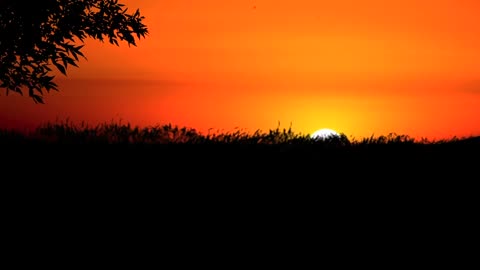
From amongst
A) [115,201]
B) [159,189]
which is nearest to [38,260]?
[115,201]

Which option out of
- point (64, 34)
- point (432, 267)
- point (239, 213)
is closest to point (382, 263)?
point (432, 267)

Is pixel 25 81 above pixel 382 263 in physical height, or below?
above

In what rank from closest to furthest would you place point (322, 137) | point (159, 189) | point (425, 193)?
point (159, 189)
point (425, 193)
point (322, 137)

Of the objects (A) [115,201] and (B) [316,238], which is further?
(A) [115,201]

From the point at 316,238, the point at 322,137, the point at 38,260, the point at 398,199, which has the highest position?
the point at 322,137

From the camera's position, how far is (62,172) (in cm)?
1292

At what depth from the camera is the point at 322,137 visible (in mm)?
16359

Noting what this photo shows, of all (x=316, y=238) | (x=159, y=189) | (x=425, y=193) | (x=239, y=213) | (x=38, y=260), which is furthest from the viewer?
(x=425, y=193)

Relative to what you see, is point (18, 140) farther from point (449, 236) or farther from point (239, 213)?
point (449, 236)

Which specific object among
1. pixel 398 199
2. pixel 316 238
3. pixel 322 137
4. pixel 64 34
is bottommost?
pixel 316 238

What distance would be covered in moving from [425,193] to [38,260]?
24.7ft

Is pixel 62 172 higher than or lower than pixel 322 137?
lower

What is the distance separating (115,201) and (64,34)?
6687mm

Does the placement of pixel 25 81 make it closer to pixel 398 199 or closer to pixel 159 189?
pixel 159 189
